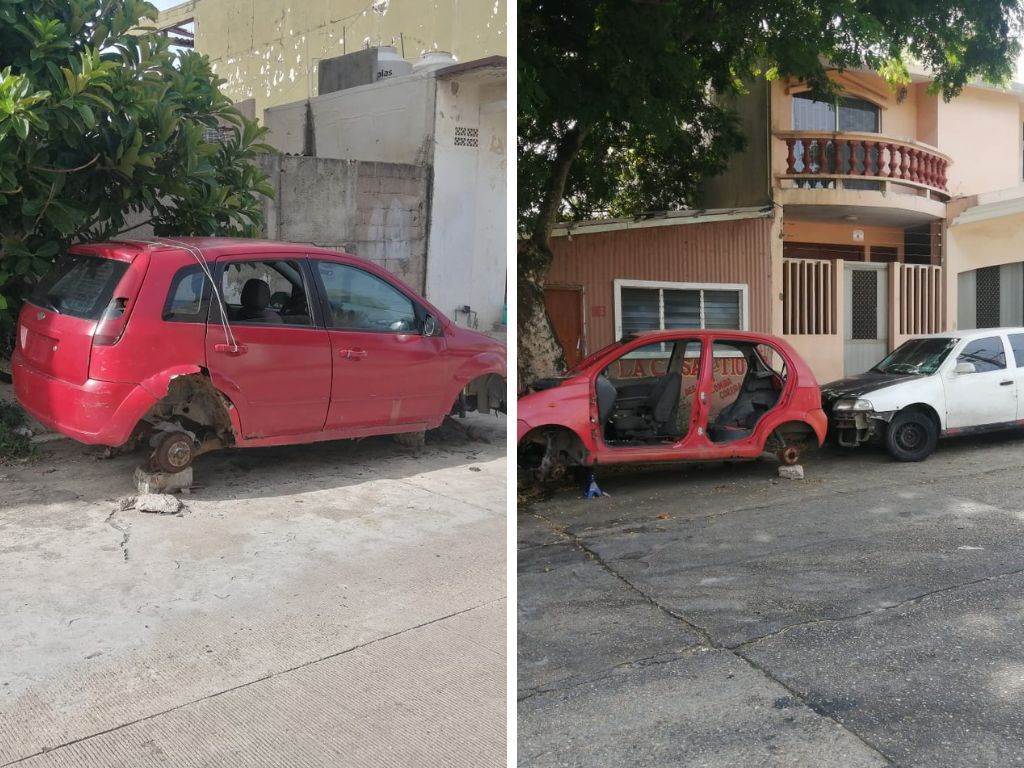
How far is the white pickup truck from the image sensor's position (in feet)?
13.1

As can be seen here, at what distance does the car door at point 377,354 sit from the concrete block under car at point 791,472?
102 inches

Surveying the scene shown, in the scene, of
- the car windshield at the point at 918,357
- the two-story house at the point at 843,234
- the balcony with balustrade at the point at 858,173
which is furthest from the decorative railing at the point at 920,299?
the car windshield at the point at 918,357

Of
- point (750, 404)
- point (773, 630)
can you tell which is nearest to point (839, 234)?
point (750, 404)

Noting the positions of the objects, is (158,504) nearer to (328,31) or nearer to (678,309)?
(328,31)

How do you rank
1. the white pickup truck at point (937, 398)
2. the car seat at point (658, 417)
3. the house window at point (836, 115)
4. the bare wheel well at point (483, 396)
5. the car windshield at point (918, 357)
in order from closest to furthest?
the bare wheel well at point (483, 396) < the car seat at point (658, 417) < the white pickup truck at point (937, 398) < the car windshield at point (918, 357) < the house window at point (836, 115)

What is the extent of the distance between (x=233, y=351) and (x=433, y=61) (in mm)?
498

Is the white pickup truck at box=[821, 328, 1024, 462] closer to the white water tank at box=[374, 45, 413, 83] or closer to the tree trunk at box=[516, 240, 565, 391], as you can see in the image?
the tree trunk at box=[516, 240, 565, 391]

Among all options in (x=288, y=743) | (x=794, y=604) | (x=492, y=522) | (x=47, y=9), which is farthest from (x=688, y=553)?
(x=47, y=9)

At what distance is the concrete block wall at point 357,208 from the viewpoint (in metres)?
1.15

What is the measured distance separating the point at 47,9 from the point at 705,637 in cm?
169

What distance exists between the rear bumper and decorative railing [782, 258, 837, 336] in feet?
15.0

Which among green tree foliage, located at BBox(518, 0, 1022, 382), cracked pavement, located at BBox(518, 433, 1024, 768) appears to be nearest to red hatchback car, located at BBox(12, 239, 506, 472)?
cracked pavement, located at BBox(518, 433, 1024, 768)

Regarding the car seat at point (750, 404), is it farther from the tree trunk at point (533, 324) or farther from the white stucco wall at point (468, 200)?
the white stucco wall at point (468, 200)

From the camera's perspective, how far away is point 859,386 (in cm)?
416
